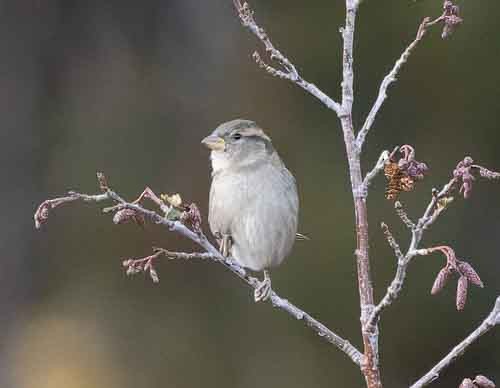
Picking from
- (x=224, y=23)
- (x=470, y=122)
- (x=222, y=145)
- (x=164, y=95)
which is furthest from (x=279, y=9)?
(x=222, y=145)

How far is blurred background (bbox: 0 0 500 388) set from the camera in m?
5.54

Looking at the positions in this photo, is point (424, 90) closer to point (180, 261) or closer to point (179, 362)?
point (180, 261)

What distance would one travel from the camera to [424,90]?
225 inches

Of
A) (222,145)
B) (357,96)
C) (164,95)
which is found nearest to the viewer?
(222,145)

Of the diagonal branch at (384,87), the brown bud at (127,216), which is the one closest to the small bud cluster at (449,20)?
the diagonal branch at (384,87)

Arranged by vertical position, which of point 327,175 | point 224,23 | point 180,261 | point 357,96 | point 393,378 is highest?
point 224,23

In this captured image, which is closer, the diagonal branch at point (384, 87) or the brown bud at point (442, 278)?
the brown bud at point (442, 278)

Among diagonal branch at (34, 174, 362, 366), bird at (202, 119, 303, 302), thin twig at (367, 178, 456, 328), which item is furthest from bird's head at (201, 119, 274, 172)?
thin twig at (367, 178, 456, 328)

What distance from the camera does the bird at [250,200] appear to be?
12.2 ft

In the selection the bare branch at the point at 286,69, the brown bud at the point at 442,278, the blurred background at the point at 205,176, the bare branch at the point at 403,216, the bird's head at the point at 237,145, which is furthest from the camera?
the blurred background at the point at 205,176

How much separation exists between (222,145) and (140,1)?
8.26 feet

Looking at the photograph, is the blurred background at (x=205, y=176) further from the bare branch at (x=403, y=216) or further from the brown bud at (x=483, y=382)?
the brown bud at (x=483, y=382)

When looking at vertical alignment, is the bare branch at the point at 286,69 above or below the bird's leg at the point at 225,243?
above

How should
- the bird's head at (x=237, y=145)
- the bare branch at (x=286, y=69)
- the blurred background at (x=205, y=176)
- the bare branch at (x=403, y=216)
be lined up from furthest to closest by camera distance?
the blurred background at (x=205, y=176) < the bird's head at (x=237, y=145) < the bare branch at (x=286, y=69) < the bare branch at (x=403, y=216)
